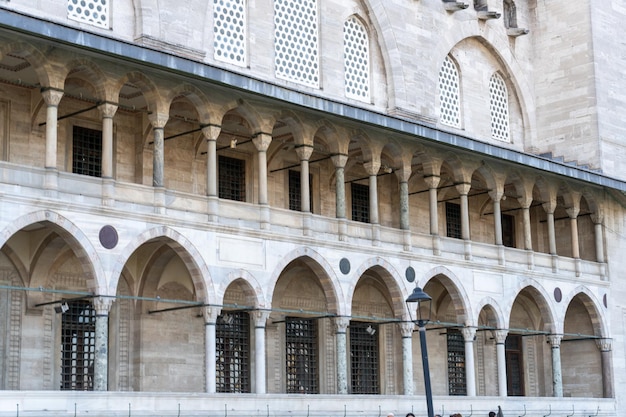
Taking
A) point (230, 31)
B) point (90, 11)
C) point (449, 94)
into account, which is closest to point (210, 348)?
point (90, 11)

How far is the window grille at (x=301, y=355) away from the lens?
3020 centimetres

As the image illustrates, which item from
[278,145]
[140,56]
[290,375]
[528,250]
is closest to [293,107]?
[278,145]

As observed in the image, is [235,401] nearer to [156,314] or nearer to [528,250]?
[156,314]

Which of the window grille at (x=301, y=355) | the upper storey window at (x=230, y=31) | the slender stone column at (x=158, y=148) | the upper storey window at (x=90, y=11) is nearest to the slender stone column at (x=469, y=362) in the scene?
the window grille at (x=301, y=355)

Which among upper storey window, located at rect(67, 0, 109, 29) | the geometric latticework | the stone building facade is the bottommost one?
the stone building facade

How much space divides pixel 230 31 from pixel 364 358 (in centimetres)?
1018

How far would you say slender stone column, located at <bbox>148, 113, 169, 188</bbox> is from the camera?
24667 mm

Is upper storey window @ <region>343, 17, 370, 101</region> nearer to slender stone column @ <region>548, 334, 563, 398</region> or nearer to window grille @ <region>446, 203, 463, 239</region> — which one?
window grille @ <region>446, 203, 463, 239</region>

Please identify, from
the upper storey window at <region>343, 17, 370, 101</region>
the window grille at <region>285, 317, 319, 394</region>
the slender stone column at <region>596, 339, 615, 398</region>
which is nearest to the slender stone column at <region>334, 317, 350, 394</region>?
the window grille at <region>285, 317, 319, 394</region>

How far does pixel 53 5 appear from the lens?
2427cm

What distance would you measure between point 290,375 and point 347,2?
34.2 ft

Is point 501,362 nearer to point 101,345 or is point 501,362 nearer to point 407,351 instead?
point 407,351

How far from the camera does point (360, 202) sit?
109 ft

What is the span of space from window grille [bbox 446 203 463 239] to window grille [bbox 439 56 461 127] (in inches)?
108
